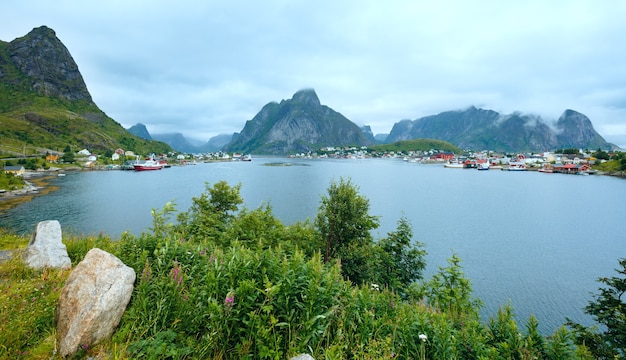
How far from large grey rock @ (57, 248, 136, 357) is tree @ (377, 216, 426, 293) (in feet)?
59.8

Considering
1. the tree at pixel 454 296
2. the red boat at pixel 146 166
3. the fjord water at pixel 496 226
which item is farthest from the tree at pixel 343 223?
the red boat at pixel 146 166

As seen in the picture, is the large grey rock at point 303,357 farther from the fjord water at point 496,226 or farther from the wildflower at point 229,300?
the fjord water at point 496,226

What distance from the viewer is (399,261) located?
23719 mm

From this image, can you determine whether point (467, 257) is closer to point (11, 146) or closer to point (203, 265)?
point (203, 265)

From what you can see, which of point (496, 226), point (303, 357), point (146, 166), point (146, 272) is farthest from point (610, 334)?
point (146, 166)

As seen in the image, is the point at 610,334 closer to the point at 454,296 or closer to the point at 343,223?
the point at 454,296

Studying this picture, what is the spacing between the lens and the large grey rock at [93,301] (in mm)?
5993

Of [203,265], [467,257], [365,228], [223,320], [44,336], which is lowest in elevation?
[467,257]

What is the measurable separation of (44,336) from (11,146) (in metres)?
231

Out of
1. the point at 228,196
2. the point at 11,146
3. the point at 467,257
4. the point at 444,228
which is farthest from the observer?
the point at 11,146

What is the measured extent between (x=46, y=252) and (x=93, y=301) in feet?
24.5

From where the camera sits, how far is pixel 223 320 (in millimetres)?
6152

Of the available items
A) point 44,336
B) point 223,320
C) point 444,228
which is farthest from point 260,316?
point 444,228

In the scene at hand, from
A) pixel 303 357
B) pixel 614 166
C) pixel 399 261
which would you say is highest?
pixel 614 166
